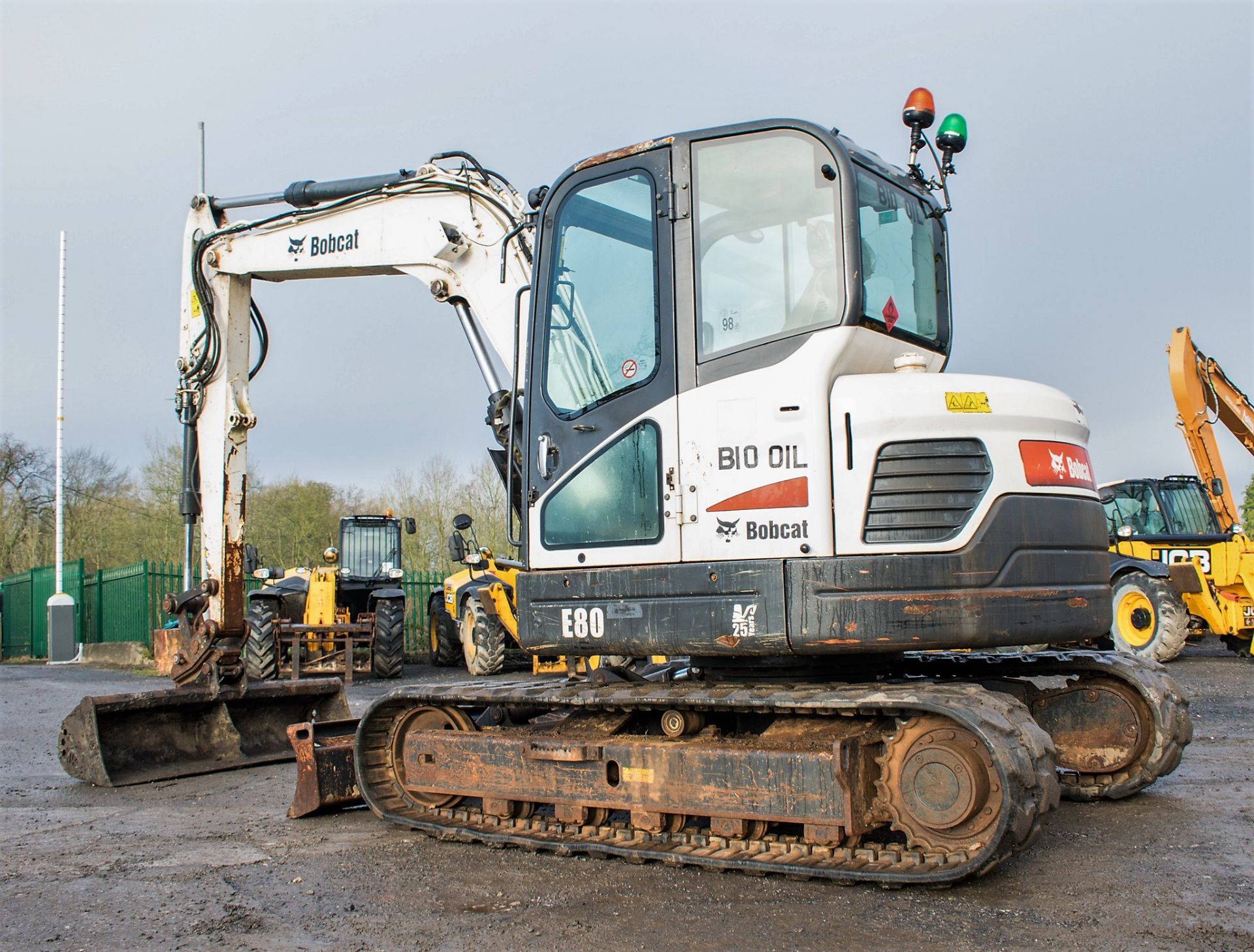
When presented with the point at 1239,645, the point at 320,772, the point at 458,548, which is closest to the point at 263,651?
the point at 320,772

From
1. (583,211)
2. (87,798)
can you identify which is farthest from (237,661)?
(583,211)

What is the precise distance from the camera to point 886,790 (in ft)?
15.5

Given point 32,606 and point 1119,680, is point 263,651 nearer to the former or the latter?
point 1119,680

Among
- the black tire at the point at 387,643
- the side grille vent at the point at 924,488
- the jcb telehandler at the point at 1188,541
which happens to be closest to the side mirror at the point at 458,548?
the side grille vent at the point at 924,488

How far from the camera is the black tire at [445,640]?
20547mm

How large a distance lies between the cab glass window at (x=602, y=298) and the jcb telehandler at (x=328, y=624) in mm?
11184

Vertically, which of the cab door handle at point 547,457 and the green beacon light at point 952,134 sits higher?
the green beacon light at point 952,134

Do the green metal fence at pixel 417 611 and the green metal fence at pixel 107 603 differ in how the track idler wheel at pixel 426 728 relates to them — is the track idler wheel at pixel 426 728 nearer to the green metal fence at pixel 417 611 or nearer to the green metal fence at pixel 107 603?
the green metal fence at pixel 107 603

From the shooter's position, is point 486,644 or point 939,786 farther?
point 486,644

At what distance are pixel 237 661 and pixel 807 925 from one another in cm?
563

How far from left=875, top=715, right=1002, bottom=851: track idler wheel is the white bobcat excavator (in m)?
0.01

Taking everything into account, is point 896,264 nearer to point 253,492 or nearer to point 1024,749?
point 1024,749

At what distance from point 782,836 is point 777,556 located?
1247mm

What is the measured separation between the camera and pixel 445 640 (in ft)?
67.5
